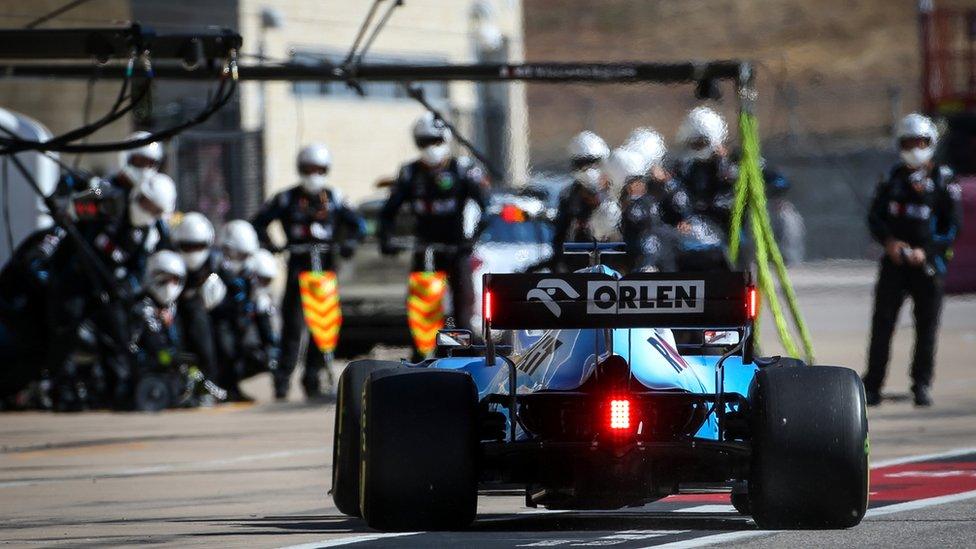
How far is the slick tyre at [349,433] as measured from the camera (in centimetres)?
1017

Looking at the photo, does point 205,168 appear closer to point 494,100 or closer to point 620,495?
point 494,100

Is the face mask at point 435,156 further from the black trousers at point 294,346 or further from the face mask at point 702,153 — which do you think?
the face mask at point 702,153

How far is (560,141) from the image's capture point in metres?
78.2

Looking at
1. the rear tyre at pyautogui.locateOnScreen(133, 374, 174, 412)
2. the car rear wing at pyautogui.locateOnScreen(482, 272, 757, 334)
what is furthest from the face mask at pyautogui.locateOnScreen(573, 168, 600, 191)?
the car rear wing at pyautogui.locateOnScreen(482, 272, 757, 334)

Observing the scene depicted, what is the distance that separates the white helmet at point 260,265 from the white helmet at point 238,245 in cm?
7

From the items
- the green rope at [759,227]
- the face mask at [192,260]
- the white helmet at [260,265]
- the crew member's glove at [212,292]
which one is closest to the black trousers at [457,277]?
the white helmet at [260,265]

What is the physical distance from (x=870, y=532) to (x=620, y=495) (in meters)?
1.06

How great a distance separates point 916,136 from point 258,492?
659cm

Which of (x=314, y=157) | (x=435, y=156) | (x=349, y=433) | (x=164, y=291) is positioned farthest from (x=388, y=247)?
(x=349, y=433)

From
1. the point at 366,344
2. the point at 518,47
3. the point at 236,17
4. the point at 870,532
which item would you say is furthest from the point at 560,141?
the point at 870,532

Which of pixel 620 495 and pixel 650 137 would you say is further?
pixel 650 137

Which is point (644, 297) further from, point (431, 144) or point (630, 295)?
point (431, 144)

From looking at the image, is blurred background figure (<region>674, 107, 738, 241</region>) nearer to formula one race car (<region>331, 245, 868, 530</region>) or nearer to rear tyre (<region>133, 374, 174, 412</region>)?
rear tyre (<region>133, 374, 174, 412</region>)

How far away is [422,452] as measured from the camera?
9250 mm
